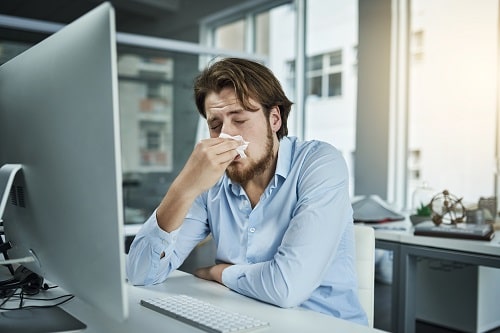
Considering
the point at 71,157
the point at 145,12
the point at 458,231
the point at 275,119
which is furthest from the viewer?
the point at 145,12

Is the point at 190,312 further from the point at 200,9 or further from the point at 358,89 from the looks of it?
the point at 200,9

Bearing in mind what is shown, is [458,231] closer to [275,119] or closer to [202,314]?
[275,119]

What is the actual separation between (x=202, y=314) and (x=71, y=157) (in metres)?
0.41

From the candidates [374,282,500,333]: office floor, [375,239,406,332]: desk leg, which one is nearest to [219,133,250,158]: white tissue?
[375,239,406,332]: desk leg

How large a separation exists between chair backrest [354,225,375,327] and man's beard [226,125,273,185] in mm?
345

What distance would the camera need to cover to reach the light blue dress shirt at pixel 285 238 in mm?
1196

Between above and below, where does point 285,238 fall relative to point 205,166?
below

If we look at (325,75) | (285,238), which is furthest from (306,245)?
(325,75)

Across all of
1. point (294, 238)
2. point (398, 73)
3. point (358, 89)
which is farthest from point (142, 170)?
point (294, 238)

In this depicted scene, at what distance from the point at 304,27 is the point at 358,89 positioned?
108 centimetres

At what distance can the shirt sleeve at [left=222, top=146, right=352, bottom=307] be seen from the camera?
1.15 metres

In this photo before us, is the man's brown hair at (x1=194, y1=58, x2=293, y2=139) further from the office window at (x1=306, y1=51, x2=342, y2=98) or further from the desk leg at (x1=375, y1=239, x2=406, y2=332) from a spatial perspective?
the office window at (x1=306, y1=51, x2=342, y2=98)

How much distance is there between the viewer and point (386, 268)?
3.90 metres

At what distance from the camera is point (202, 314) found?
39.2 inches
